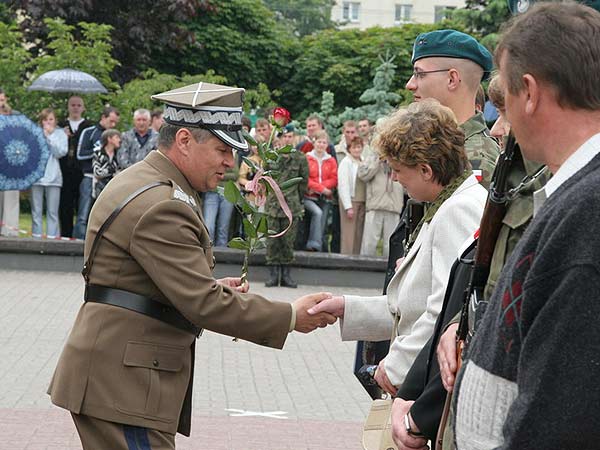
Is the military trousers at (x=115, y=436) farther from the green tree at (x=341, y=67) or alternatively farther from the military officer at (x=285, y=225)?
the green tree at (x=341, y=67)

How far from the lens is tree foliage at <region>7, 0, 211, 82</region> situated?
28609 mm

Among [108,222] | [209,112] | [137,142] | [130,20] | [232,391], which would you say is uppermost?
[130,20]

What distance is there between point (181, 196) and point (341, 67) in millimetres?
33554

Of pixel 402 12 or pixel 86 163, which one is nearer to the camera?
pixel 86 163

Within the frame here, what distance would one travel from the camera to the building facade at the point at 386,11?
84.2m

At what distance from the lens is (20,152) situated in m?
15.5

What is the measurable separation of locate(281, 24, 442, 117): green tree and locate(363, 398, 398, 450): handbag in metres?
32.1

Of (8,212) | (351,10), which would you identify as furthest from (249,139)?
(351,10)

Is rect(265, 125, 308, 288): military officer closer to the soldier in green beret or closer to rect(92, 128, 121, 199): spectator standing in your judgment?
rect(92, 128, 121, 199): spectator standing

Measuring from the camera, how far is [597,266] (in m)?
2.05

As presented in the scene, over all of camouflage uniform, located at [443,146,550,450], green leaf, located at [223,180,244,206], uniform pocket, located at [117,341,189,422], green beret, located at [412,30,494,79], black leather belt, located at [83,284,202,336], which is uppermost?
green beret, located at [412,30,494,79]

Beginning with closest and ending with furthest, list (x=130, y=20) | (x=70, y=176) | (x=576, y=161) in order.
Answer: (x=576, y=161)
(x=70, y=176)
(x=130, y=20)

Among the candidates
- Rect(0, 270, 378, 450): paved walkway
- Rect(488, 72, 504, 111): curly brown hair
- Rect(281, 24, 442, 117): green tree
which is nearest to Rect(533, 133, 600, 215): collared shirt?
Rect(488, 72, 504, 111): curly brown hair

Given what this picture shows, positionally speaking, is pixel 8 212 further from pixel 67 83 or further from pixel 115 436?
pixel 115 436
